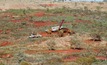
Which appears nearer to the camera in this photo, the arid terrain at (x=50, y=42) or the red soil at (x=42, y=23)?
the arid terrain at (x=50, y=42)

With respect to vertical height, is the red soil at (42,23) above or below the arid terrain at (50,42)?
below

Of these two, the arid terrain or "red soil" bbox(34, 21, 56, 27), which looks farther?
"red soil" bbox(34, 21, 56, 27)

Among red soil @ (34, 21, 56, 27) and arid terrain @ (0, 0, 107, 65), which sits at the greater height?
arid terrain @ (0, 0, 107, 65)

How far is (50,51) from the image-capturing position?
23828mm

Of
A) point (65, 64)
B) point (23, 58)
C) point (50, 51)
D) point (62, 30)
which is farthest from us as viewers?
point (62, 30)

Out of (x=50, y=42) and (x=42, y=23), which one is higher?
(x=50, y=42)

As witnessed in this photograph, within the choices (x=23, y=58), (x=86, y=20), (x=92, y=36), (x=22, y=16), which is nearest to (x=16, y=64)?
(x=23, y=58)

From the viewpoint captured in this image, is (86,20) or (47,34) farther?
(86,20)

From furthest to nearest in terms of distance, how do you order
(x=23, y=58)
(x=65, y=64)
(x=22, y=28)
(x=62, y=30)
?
(x=22, y=28) < (x=62, y=30) < (x=23, y=58) < (x=65, y=64)

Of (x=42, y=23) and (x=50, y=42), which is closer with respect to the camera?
(x=50, y=42)

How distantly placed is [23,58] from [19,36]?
11.1 m

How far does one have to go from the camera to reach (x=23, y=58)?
20781mm

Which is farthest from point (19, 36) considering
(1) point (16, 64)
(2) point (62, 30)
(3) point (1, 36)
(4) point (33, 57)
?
(1) point (16, 64)

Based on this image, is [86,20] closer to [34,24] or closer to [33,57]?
[34,24]
